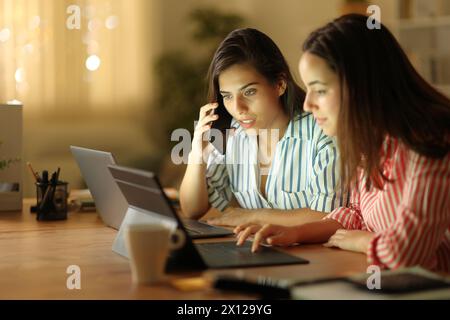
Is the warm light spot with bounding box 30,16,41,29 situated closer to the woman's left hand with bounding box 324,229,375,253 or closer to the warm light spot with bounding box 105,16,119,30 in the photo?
the warm light spot with bounding box 105,16,119,30

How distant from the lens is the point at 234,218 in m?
2.07

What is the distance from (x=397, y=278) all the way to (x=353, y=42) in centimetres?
51

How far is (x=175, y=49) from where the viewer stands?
521cm

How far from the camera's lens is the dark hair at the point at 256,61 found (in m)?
2.19

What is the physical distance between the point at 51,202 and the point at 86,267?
2.62ft

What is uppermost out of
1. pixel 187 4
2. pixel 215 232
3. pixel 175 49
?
pixel 187 4

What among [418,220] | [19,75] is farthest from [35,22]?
[418,220]

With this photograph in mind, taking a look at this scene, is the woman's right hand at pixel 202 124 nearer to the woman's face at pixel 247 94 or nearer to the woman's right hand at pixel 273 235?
the woman's face at pixel 247 94

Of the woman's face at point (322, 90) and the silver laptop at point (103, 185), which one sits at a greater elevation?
the woman's face at point (322, 90)

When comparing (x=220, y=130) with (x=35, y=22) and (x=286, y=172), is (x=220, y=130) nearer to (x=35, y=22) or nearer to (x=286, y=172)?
(x=286, y=172)

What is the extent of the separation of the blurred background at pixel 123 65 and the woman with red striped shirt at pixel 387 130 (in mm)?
3332

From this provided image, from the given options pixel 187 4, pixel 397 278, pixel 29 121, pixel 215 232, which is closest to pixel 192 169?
pixel 215 232

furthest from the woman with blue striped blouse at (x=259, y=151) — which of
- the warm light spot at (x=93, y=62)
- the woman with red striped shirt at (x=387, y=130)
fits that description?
the warm light spot at (x=93, y=62)
